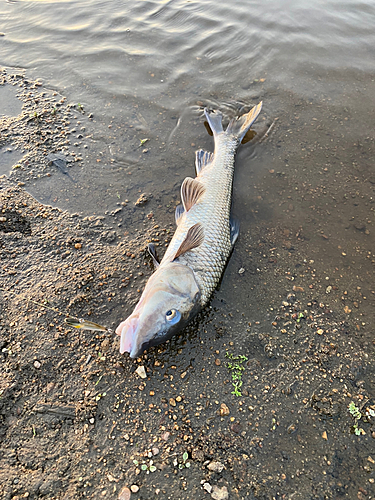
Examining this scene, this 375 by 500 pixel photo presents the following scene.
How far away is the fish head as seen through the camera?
109 inches

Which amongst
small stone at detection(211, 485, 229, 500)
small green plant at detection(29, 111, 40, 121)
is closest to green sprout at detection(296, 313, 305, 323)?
small stone at detection(211, 485, 229, 500)

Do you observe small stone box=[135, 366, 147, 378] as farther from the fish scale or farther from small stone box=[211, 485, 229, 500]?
small stone box=[211, 485, 229, 500]

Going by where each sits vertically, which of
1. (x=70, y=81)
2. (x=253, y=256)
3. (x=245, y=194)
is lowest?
(x=253, y=256)

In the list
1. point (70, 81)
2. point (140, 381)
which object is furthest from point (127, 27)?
point (140, 381)

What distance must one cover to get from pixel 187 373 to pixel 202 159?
9.99ft

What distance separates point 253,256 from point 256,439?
6.51ft

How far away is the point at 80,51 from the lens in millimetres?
6742

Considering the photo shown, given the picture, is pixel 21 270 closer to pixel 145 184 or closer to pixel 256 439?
pixel 145 184

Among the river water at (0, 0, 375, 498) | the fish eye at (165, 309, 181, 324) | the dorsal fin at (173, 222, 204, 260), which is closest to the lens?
the fish eye at (165, 309, 181, 324)

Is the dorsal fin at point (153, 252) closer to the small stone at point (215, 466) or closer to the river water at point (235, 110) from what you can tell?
the river water at point (235, 110)

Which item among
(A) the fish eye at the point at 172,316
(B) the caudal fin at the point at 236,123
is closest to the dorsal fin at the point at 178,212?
(A) the fish eye at the point at 172,316

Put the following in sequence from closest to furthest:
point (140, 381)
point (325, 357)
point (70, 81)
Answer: point (140, 381)
point (325, 357)
point (70, 81)

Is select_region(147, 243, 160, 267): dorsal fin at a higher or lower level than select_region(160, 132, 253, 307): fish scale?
lower

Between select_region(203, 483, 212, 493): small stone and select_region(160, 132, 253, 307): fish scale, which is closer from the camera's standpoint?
select_region(203, 483, 212, 493): small stone
